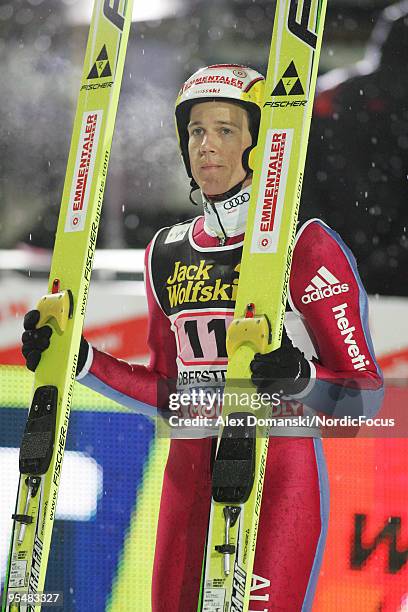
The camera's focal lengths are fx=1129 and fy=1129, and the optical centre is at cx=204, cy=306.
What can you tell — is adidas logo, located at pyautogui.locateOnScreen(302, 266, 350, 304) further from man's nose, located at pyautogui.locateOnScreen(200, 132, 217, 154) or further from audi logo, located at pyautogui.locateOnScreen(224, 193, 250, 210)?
man's nose, located at pyautogui.locateOnScreen(200, 132, 217, 154)

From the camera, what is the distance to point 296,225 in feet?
9.12

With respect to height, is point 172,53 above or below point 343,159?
above

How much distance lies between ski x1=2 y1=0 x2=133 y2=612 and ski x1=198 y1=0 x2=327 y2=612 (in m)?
0.43

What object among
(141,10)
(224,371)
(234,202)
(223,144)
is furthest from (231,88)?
(141,10)

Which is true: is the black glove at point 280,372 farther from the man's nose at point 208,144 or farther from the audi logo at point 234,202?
the man's nose at point 208,144

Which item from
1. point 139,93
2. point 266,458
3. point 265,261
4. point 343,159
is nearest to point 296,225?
point 265,261

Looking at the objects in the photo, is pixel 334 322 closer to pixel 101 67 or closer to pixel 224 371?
pixel 224 371

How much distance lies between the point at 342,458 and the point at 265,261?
0.94 meters

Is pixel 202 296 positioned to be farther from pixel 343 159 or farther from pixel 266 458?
pixel 343 159

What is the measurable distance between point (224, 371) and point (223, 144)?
1.95ft

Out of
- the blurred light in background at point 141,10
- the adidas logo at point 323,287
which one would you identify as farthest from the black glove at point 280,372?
the blurred light in background at point 141,10

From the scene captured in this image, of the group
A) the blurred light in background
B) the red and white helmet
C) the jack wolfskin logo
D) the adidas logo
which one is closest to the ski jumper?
the adidas logo

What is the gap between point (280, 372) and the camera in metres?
2.60

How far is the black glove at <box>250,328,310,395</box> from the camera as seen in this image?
2596mm
